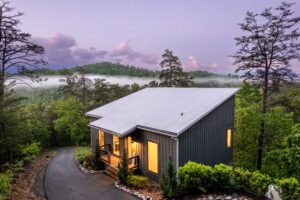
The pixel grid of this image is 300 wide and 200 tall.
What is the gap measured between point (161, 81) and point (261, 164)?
2120cm

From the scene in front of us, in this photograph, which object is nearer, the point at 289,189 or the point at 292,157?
the point at 289,189

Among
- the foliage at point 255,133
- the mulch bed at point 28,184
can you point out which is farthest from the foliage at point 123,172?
the foliage at point 255,133

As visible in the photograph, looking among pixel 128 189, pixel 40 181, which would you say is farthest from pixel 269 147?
pixel 40 181

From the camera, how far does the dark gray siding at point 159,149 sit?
10159 mm

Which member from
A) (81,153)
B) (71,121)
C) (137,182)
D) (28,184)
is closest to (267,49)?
(137,182)

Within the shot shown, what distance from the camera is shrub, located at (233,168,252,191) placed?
316 inches

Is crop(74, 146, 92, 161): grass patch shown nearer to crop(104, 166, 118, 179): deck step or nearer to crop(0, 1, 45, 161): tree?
crop(104, 166, 118, 179): deck step

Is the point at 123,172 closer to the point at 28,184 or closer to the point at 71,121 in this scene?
the point at 28,184

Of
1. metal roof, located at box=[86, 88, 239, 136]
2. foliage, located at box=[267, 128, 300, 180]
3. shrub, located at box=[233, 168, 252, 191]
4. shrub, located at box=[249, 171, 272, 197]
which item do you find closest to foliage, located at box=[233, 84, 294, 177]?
metal roof, located at box=[86, 88, 239, 136]

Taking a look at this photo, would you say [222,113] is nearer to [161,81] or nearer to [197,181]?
[197,181]

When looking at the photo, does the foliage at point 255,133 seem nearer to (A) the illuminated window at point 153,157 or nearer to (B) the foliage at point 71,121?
(A) the illuminated window at point 153,157

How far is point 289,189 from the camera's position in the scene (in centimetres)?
690

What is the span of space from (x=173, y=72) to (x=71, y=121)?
1591 centimetres

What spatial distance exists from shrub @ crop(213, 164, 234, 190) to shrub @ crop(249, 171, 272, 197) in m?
0.72
